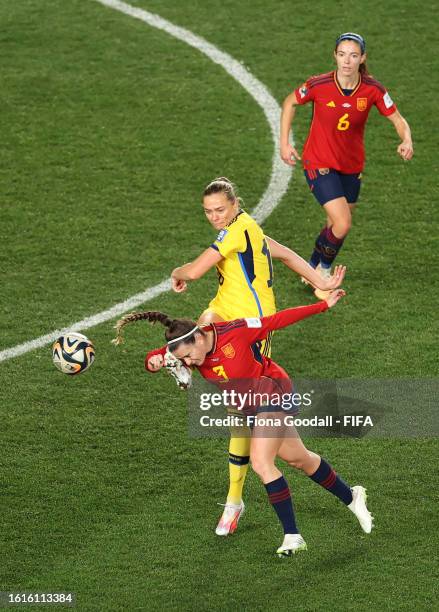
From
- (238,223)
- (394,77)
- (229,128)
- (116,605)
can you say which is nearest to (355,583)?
(116,605)

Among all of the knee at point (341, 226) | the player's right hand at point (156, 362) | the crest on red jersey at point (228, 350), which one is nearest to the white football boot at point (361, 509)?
the crest on red jersey at point (228, 350)

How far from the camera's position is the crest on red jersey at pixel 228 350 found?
882cm

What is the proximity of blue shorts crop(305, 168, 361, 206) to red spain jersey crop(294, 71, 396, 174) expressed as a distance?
5 centimetres

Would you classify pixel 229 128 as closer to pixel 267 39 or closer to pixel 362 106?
pixel 267 39

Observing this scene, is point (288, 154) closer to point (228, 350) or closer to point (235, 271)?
point (235, 271)

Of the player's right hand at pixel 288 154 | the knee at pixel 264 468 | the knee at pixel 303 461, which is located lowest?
the knee at pixel 264 468

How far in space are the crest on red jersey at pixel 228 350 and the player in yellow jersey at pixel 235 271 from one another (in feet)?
A: 1.41

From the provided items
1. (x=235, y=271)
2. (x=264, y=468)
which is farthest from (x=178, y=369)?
(x=235, y=271)

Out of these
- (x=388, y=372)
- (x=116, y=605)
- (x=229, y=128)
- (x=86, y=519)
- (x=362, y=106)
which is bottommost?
(x=116, y=605)

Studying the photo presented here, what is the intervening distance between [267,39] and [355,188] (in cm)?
517

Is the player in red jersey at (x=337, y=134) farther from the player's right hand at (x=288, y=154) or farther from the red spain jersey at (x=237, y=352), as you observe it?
the red spain jersey at (x=237, y=352)

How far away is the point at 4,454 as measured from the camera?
10211 mm

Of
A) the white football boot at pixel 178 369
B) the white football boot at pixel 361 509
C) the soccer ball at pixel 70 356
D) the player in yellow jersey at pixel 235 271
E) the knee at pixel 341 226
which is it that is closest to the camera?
the white football boot at pixel 178 369

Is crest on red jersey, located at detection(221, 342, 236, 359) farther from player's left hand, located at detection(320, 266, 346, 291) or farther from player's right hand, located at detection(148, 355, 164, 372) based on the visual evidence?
player's left hand, located at detection(320, 266, 346, 291)
